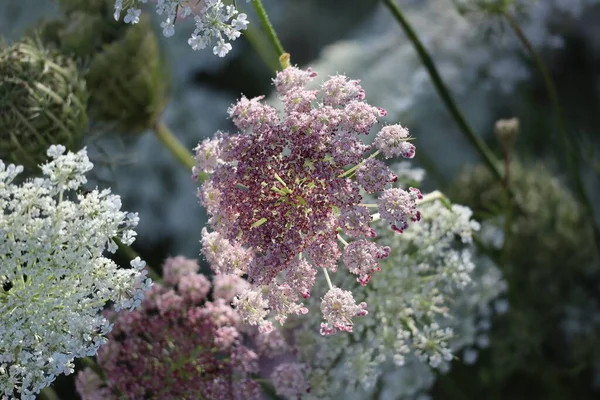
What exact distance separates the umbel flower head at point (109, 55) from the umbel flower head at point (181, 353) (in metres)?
0.23

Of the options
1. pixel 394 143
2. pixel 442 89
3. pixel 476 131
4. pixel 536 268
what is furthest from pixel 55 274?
pixel 476 131

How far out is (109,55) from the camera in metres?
1.00

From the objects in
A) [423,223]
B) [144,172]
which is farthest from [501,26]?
[144,172]

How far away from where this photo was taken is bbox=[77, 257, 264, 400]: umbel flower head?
81cm

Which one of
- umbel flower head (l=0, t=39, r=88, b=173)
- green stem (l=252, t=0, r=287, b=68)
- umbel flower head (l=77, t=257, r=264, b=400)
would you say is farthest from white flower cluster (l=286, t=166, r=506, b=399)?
umbel flower head (l=0, t=39, r=88, b=173)

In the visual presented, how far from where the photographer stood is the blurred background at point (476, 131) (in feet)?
3.76

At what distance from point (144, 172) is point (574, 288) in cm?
73

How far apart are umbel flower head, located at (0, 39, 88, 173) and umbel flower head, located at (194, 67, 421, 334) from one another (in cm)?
23

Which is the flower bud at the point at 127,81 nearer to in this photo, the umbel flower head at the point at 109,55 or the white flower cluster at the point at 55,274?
the umbel flower head at the point at 109,55

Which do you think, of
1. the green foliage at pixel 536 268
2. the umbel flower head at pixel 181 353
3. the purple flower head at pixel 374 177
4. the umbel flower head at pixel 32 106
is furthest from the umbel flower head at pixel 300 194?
the green foliage at pixel 536 268

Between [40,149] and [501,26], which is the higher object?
[501,26]

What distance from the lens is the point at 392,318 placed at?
2.77 feet

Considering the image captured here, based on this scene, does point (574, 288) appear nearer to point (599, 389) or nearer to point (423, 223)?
point (599, 389)

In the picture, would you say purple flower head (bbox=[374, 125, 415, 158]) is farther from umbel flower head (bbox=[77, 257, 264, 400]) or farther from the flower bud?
the flower bud
